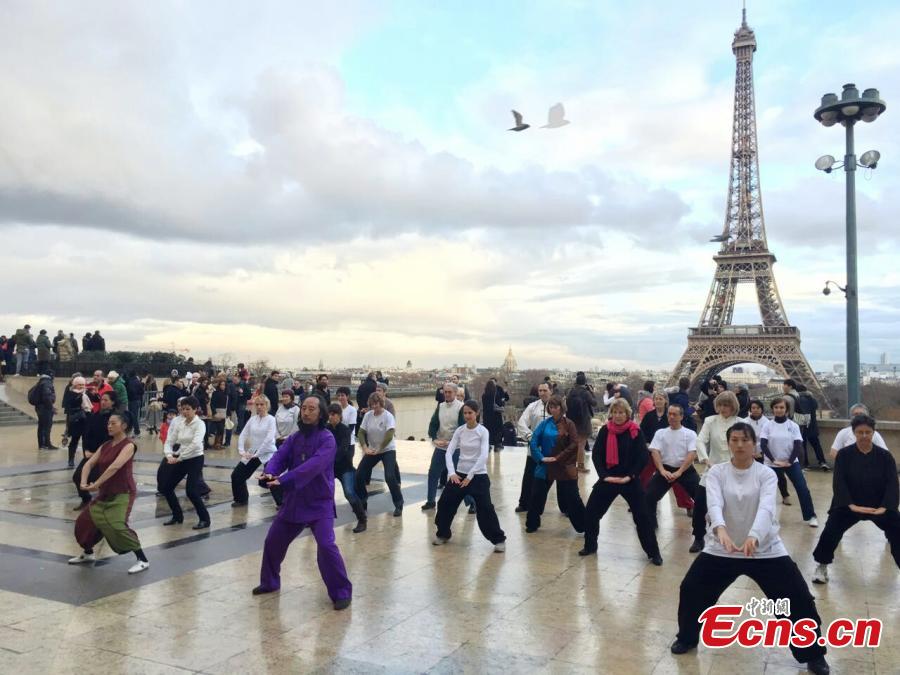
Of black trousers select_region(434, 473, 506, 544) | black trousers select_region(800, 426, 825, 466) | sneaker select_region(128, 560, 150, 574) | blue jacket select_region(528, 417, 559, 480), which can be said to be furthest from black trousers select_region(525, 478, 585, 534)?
black trousers select_region(800, 426, 825, 466)

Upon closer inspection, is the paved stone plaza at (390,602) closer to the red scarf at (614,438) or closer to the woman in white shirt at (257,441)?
the woman in white shirt at (257,441)

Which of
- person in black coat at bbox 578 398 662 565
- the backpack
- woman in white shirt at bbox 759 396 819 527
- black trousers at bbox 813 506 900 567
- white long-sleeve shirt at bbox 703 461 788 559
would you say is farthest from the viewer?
the backpack

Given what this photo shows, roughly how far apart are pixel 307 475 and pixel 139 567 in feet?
6.92

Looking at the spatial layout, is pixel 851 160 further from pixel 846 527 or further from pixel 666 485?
pixel 846 527

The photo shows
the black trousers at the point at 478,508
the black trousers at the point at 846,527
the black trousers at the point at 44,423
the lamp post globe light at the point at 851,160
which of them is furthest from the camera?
the black trousers at the point at 44,423

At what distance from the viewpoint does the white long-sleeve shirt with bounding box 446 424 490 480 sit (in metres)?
7.54

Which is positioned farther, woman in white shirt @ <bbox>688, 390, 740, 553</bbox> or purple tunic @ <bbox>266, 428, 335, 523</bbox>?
woman in white shirt @ <bbox>688, 390, 740, 553</bbox>

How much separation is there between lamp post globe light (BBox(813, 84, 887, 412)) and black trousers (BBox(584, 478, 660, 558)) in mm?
7326

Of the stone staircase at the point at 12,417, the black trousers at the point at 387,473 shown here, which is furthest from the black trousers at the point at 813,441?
the stone staircase at the point at 12,417

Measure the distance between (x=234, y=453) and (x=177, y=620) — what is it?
1069cm

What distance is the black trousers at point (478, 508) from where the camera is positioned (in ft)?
23.6

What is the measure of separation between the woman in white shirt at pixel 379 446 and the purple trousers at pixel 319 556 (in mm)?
3195

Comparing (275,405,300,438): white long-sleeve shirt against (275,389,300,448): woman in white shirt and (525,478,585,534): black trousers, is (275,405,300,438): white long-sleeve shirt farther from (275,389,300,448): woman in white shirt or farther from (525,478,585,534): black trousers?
(525,478,585,534): black trousers

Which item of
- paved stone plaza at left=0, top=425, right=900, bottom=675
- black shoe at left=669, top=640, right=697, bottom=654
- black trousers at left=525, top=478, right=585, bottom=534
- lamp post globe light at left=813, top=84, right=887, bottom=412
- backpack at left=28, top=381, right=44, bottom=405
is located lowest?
paved stone plaza at left=0, top=425, right=900, bottom=675
